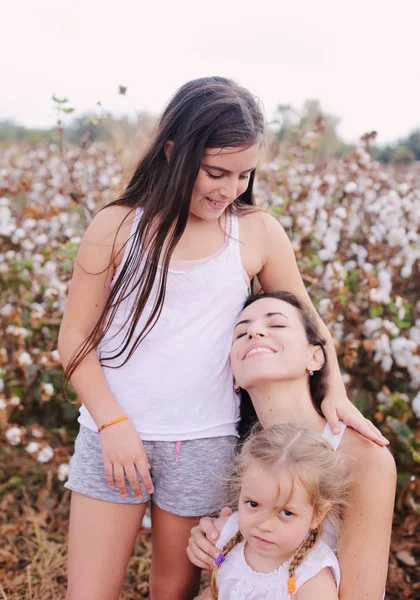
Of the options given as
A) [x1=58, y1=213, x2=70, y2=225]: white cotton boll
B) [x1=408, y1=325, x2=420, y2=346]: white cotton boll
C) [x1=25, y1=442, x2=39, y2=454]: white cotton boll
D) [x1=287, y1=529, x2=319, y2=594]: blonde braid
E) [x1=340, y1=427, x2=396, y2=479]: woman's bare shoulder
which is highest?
[x1=340, y1=427, x2=396, y2=479]: woman's bare shoulder

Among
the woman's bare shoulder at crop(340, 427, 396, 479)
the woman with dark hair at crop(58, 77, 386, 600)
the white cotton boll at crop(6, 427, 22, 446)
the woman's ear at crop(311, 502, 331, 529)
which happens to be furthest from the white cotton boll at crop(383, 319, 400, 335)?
the white cotton boll at crop(6, 427, 22, 446)

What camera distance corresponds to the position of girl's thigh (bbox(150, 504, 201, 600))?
193 cm

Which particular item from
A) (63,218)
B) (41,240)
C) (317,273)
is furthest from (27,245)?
(317,273)

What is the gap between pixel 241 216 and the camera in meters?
1.95

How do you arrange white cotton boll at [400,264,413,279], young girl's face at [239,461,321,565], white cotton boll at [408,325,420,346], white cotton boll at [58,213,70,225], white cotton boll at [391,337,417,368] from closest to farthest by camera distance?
young girl's face at [239,461,321,565]
white cotton boll at [391,337,417,368]
white cotton boll at [408,325,420,346]
white cotton boll at [400,264,413,279]
white cotton boll at [58,213,70,225]

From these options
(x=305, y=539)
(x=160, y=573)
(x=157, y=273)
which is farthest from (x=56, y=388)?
(x=305, y=539)

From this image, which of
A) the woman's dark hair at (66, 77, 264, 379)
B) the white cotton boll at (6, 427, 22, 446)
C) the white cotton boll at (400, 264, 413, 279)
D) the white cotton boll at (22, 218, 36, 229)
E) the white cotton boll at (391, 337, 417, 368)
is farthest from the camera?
the white cotton boll at (22, 218, 36, 229)

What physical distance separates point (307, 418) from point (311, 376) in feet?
0.47

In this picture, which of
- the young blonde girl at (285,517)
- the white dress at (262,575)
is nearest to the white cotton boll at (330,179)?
the young blonde girl at (285,517)

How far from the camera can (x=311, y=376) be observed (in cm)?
193

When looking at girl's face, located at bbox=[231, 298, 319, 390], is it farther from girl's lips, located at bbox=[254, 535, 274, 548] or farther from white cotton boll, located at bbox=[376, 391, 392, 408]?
white cotton boll, located at bbox=[376, 391, 392, 408]

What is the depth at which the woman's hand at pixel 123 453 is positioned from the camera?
177 centimetres

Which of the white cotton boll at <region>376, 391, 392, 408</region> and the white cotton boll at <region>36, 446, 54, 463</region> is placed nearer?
the white cotton boll at <region>36, 446, 54, 463</region>

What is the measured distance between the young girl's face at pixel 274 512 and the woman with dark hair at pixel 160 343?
0.96 ft
